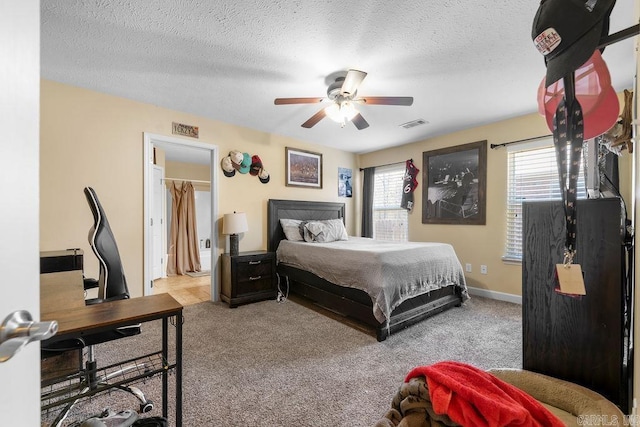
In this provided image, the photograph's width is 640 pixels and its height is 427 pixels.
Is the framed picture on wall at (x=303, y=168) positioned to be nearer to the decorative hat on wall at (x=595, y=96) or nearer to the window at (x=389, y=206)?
the window at (x=389, y=206)

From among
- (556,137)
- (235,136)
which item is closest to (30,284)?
(556,137)

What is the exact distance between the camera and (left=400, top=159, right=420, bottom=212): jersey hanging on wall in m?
4.48

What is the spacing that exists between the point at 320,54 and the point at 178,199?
4511mm

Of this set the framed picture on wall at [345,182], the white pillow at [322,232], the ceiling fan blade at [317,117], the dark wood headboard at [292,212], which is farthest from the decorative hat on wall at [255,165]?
the framed picture on wall at [345,182]

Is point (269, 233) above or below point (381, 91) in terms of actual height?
below

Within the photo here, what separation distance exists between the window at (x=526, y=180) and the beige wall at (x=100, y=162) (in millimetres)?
3707

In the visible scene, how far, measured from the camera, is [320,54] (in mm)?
2135

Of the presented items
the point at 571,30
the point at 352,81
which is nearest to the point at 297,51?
the point at 352,81

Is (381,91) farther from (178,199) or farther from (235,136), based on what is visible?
(178,199)

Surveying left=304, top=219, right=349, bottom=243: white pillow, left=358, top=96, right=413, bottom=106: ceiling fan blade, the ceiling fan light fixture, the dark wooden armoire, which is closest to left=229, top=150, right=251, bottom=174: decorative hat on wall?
left=304, top=219, right=349, bottom=243: white pillow

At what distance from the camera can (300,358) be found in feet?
6.85

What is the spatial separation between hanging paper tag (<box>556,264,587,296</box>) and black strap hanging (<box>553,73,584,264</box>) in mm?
85

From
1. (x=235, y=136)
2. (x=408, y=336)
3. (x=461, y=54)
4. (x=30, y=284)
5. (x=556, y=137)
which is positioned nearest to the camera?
(x=30, y=284)

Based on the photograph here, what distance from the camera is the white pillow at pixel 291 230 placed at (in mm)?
4012
